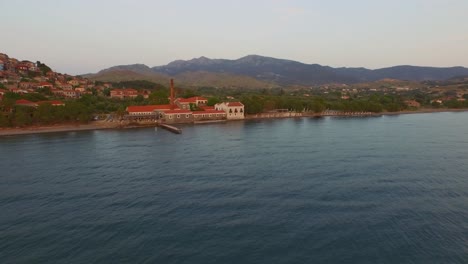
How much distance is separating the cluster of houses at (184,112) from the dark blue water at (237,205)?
39561 mm

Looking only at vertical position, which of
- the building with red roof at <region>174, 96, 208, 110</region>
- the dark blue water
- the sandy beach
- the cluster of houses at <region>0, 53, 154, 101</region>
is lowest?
the dark blue water

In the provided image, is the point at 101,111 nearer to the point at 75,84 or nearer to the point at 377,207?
the point at 75,84

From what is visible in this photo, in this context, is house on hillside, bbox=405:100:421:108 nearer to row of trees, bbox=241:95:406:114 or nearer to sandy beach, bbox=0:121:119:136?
row of trees, bbox=241:95:406:114

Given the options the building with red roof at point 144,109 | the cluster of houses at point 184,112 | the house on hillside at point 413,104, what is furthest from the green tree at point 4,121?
the house on hillside at point 413,104

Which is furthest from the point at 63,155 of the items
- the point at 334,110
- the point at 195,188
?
the point at 334,110

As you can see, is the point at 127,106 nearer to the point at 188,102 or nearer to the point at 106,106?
the point at 106,106

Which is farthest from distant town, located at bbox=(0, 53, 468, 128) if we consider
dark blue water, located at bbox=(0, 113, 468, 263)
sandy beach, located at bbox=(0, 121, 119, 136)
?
dark blue water, located at bbox=(0, 113, 468, 263)

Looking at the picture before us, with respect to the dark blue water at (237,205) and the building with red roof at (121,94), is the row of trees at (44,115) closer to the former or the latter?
the dark blue water at (237,205)

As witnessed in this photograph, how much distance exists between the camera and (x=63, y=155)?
45281 mm

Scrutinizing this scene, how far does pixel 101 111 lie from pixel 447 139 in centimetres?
8582

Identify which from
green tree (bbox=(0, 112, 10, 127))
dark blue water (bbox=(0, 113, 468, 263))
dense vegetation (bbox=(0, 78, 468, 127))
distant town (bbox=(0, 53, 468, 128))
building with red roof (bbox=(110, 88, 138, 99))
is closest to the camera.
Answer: dark blue water (bbox=(0, 113, 468, 263))

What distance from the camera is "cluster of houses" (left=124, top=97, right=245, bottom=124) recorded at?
8615 cm

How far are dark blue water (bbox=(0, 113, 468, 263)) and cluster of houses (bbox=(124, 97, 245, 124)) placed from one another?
1558 inches

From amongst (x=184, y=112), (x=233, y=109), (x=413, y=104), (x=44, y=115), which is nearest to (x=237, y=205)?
(x=44, y=115)
